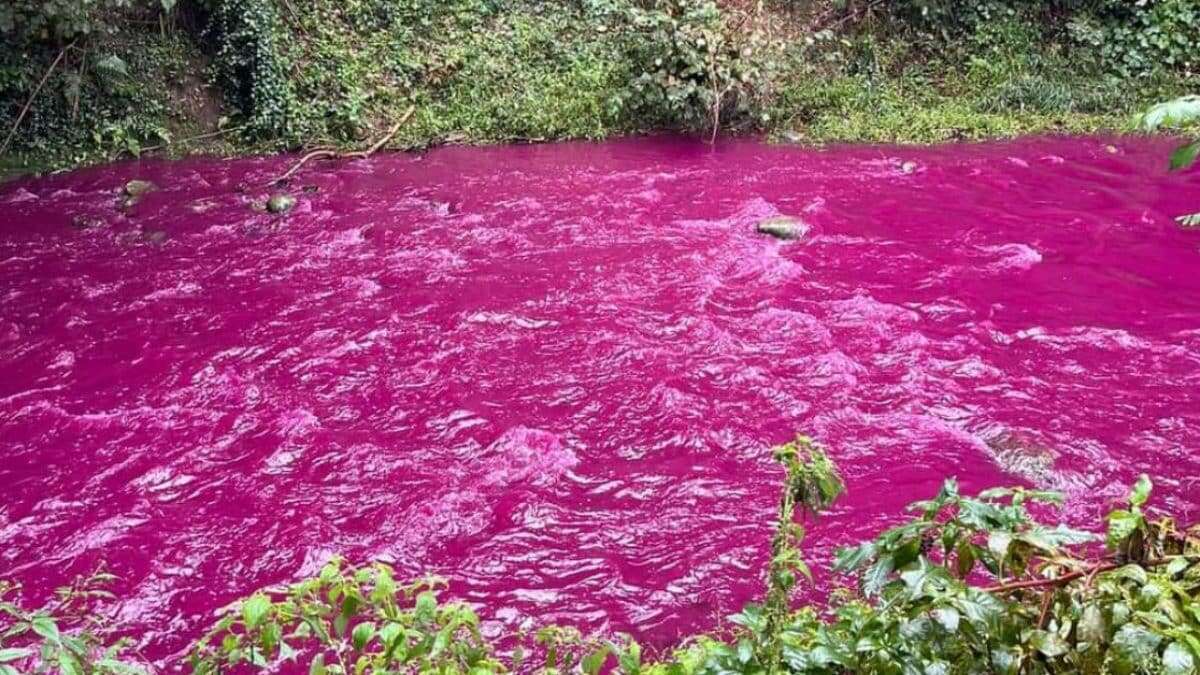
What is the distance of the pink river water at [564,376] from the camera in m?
3.98

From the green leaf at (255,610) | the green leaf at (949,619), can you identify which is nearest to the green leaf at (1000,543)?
the green leaf at (949,619)

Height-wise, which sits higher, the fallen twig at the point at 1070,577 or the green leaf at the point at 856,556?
the fallen twig at the point at 1070,577

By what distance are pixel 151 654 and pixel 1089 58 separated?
46.5ft

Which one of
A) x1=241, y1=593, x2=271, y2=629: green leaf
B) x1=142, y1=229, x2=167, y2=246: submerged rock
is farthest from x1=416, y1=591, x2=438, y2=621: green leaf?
x1=142, y1=229, x2=167, y2=246: submerged rock

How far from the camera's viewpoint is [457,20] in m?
13.6

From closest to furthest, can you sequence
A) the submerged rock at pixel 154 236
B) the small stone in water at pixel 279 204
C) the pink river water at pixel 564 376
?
the pink river water at pixel 564 376
the submerged rock at pixel 154 236
the small stone in water at pixel 279 204

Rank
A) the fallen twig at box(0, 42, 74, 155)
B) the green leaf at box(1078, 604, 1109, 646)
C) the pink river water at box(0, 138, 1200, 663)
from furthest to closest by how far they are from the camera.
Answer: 1. the fallen twig at box(0, 42, 74, 155)
2. the pink river water at box(0, 138, 1200, 663)
3. the green leaf at box(1078, 604, 1109, 646)

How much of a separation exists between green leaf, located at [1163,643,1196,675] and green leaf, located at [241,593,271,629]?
157 cm

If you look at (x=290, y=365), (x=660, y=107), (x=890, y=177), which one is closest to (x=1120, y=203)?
(x=890, y=177)

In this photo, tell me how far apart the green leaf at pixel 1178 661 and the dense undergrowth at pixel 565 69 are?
1050 centimetres

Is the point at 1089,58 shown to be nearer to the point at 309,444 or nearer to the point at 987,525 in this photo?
the point at 309,444

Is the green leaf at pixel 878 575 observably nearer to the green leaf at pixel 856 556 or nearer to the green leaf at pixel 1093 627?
the green leaf at pixel 856 556

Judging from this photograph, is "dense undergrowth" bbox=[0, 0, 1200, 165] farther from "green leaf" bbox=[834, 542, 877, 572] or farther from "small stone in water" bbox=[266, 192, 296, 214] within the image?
"green leaf" bbox=[834, 542, 877, 572]

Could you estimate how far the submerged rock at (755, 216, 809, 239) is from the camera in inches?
306
